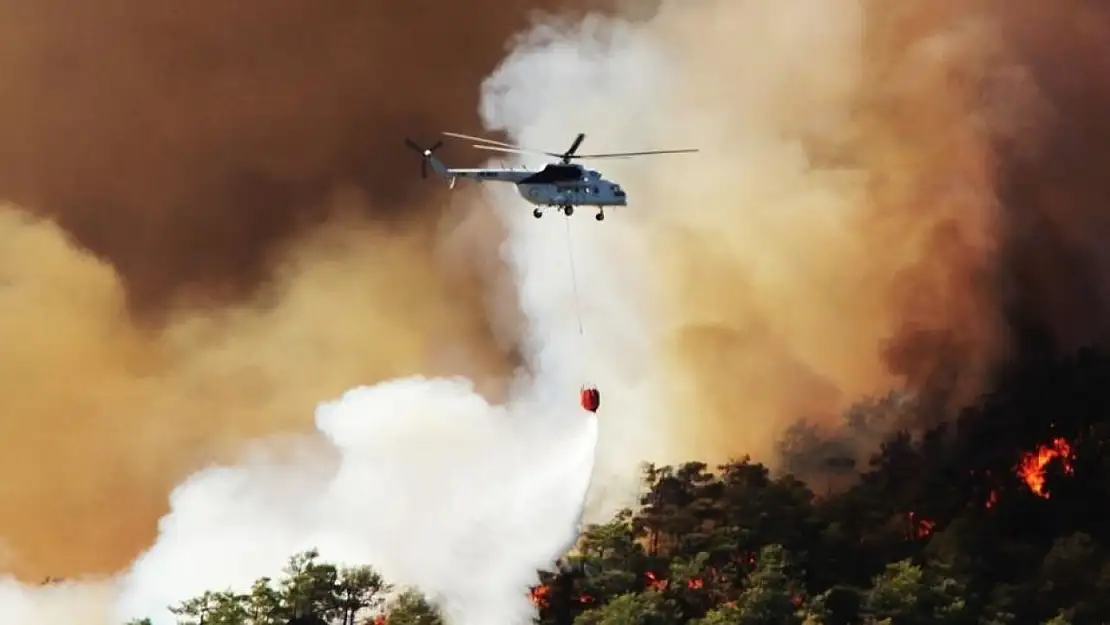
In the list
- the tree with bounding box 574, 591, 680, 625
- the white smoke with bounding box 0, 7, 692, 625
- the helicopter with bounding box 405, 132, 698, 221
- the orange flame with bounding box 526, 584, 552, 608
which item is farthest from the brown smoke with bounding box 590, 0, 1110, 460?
the orange flame with bounding box 526, 584, 552, 608

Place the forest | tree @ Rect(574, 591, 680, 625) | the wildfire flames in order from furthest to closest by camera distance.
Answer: the wildfire flames < the forest < tree @ Rect(574, 591, 680, 625)

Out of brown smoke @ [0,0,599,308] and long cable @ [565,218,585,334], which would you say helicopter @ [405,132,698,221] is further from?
brown smoke @ [0,0,599,308]

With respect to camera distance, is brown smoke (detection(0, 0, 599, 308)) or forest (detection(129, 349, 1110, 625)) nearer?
forest (detection(129, 349, 1110, 625))

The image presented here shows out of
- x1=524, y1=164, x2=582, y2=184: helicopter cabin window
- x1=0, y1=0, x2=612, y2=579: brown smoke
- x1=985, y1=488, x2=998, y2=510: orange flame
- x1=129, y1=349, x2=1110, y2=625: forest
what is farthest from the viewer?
x1=985, y1=488, x2=998, y2=510: orange flame

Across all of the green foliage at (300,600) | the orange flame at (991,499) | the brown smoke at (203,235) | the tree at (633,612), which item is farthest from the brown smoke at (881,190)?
the green foliage at (300,600)

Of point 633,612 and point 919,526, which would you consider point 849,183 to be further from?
point 633,612

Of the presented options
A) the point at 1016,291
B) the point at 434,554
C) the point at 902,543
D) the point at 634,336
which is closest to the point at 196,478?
the point at 434,554
